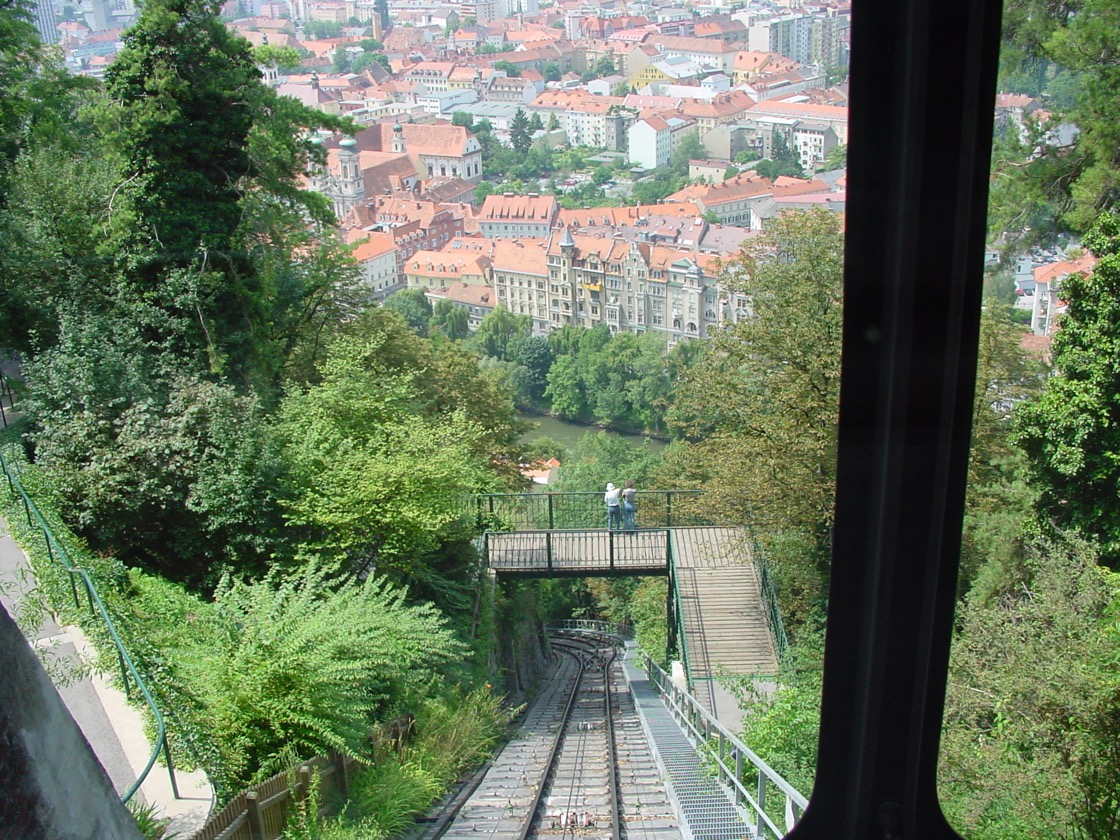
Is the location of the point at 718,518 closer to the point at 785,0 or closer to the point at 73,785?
the point at 73,785

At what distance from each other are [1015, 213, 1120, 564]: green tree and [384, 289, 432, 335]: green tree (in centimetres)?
4107

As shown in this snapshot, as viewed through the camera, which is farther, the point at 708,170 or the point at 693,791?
the point at 708,170

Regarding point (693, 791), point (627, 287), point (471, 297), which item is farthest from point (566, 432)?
point (693, 791)

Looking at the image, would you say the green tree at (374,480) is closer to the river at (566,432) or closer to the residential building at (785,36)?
the river at (566,432)

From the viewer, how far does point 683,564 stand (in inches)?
337

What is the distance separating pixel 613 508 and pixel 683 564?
807 millimetres

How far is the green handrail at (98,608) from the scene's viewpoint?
357 cm

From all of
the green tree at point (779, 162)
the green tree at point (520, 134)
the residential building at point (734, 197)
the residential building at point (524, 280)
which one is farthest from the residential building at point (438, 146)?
the residential building at point (524, 280)

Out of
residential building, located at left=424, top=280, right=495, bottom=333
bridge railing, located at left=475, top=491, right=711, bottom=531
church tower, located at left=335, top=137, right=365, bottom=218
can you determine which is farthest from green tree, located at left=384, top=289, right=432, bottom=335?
bridge railing, located at left=475, top=491, right=711, bottom=531

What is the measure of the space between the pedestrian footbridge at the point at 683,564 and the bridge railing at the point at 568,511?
0.01 m

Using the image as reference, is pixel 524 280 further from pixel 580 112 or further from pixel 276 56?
pixel 276 56

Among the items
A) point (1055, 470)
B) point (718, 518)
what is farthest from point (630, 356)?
point (1055, 470)

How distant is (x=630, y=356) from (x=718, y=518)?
108ft

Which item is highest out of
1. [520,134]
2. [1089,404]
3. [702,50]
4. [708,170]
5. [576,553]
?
[702,50]
